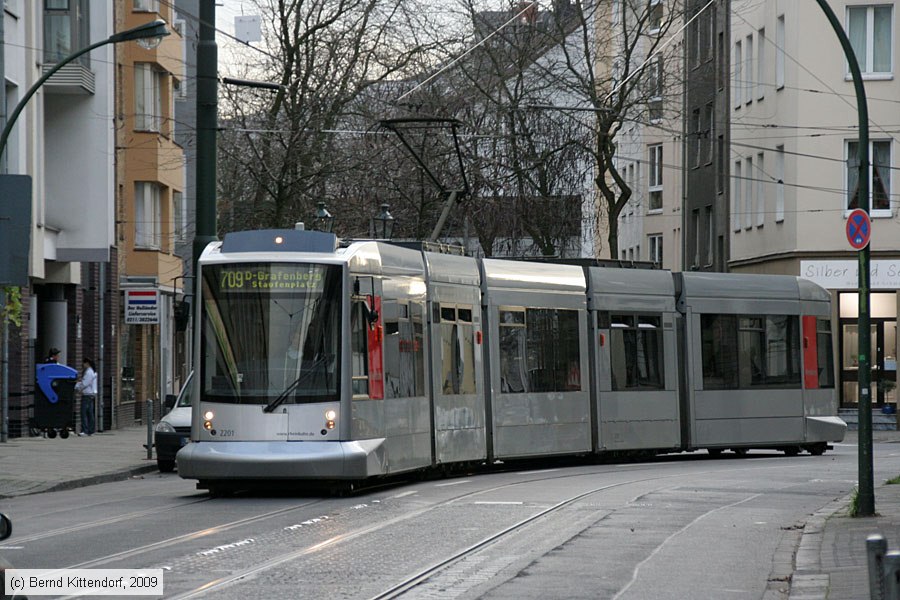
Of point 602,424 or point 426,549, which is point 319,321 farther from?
point 602,424

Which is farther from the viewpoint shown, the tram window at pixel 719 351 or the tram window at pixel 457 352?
the tram window at pixel 719 351

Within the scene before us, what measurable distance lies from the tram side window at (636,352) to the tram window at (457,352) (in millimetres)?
3962

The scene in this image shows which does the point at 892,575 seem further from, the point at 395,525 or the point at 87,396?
the point at 87,396

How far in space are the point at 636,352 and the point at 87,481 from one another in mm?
8514

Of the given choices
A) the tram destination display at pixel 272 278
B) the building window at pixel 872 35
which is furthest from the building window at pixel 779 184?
the tram destination display at pixel 272 278

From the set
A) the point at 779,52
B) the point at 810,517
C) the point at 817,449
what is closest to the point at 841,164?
the point at 779,52

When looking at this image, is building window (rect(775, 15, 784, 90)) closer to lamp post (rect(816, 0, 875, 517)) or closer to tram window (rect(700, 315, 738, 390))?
tram window (rect(700, 315, 738, 390))

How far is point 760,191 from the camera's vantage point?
50.7 m

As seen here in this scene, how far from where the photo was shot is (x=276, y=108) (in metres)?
39.8

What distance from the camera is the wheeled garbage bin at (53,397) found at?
35.3 metres

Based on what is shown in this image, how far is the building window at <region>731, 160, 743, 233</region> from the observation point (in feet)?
175

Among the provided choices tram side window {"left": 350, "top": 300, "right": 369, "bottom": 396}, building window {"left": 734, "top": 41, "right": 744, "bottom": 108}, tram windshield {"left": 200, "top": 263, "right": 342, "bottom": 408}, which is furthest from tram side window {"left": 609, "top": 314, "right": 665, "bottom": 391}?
building window {"left": 734, "top": 41, "right": 744, "bottom": 108}

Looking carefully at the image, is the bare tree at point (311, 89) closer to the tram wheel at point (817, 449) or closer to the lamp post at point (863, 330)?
the tram wheel at point (817, 449)

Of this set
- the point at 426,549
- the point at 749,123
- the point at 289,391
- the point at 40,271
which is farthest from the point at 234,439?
the point at 749,123
